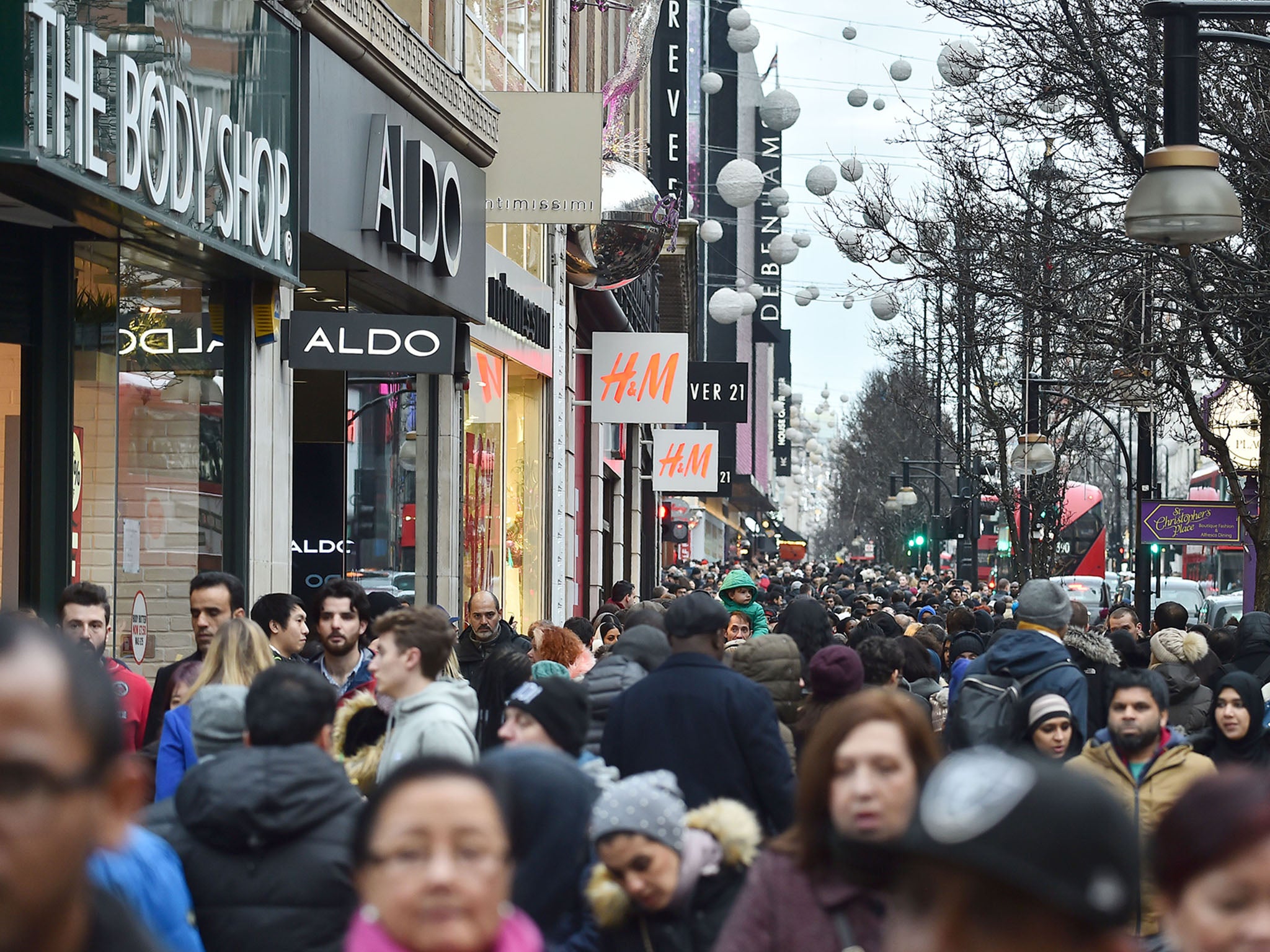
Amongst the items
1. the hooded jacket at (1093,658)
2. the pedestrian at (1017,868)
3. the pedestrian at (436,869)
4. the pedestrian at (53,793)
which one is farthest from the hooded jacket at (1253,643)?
the pedestrian at (53,793)

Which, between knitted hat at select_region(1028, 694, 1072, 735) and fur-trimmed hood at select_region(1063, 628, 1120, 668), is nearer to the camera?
knitted hat at select_region(1028, 694, 1072, 735)

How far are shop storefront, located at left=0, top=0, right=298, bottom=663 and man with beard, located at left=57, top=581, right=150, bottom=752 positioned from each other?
2.02m

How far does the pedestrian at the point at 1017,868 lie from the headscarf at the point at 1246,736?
22.6 ft

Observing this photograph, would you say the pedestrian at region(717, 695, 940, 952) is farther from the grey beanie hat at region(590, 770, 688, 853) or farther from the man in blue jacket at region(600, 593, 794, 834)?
the man in blue jacket at region(600, 593, 794, 834)

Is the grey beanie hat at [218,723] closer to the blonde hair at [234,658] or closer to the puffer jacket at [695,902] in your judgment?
the blonde hair at [234,658]

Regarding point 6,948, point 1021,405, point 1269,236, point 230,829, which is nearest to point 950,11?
point 1269,236

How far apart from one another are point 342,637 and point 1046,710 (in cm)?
343

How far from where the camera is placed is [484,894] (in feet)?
10.0

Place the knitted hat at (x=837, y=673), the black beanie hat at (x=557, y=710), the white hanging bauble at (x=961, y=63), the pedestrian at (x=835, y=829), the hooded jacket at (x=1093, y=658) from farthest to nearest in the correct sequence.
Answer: the white hanging bauble at (x=961, y=63)
the hooded jacket at (x=1093, y=658)
the knitted hat at (x=837, y=673)
the black beanie hat at (x=557, y=710)
the pedestrian at (x=835, y=829)

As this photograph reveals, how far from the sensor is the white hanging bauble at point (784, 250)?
3741 centimetres

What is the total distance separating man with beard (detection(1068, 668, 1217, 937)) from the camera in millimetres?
7016

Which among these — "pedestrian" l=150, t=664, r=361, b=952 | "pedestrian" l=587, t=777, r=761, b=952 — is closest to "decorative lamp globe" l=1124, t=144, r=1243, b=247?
"pedestrian" l=587, t=777, r=761, b=952

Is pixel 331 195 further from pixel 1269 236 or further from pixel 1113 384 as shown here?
pixel 1113 384

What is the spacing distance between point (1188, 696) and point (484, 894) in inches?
338
